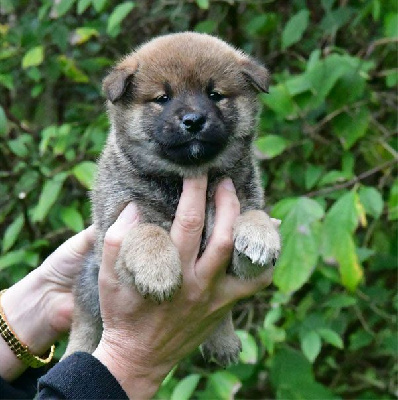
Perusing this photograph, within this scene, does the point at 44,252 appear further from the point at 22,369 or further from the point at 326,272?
the point at 326,272

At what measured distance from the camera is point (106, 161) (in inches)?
118

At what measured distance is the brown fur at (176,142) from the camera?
2586 millimetres

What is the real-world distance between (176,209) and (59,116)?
2356 millimetres

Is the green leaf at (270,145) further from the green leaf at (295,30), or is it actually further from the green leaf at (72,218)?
the green leaf at (72,218)

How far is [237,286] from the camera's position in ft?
8.69

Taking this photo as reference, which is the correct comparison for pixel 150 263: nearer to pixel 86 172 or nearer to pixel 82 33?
pixel 86 172

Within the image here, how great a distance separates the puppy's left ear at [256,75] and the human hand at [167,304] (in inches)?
19.7

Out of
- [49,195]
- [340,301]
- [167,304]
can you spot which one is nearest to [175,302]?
[167,304]

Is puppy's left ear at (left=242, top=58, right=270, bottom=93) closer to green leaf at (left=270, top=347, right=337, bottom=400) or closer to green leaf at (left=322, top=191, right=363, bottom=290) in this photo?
green leaf at (left=322, top=191, right=363, bottom=290)

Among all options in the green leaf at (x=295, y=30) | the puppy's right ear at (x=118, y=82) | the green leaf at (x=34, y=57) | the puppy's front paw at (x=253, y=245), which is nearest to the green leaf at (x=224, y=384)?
the puppy's front paw at (x=253, y=245)

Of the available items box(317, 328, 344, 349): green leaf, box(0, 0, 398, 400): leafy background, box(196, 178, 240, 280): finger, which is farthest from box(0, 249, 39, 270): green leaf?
box(317, 328, 344, 349): green leaf

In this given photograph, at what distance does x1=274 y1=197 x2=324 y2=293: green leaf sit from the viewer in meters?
3.00

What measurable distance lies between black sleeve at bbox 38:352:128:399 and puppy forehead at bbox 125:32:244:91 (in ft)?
3.43

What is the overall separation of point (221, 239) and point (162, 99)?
598mm
